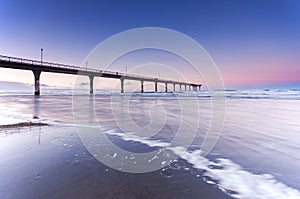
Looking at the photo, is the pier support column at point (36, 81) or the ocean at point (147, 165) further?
the pier support column at point (36, 81)

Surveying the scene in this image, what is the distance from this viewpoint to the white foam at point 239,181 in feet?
9.11

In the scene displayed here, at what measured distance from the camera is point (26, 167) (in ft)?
11.6

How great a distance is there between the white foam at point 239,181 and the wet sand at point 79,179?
0.64ft

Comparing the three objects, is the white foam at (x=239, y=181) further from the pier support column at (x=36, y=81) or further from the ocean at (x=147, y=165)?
the pier support column at (x=36, y=81)

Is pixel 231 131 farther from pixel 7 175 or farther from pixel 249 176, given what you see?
pixel 7 175

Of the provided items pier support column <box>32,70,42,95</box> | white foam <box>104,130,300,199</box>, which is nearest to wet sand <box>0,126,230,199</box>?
white foam <box>104,130,300,199</box>

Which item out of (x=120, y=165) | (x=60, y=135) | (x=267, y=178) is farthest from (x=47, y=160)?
(x=267, y=178)

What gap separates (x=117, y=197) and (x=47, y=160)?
2.00 metres

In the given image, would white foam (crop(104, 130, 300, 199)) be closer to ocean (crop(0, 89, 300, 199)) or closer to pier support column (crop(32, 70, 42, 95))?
ocean (crop(0, 89, 300, 199))

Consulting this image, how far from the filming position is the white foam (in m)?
2.78

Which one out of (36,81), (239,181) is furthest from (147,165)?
(36,81)

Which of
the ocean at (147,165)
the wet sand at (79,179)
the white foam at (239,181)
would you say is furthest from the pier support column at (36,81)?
the white foam at (239,181)

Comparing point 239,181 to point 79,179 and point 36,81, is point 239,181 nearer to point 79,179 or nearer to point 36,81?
point 79,179

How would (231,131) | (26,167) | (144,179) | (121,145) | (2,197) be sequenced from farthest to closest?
(231,131) → (121,145) → (26,167) → (144,179) → (2,197)
